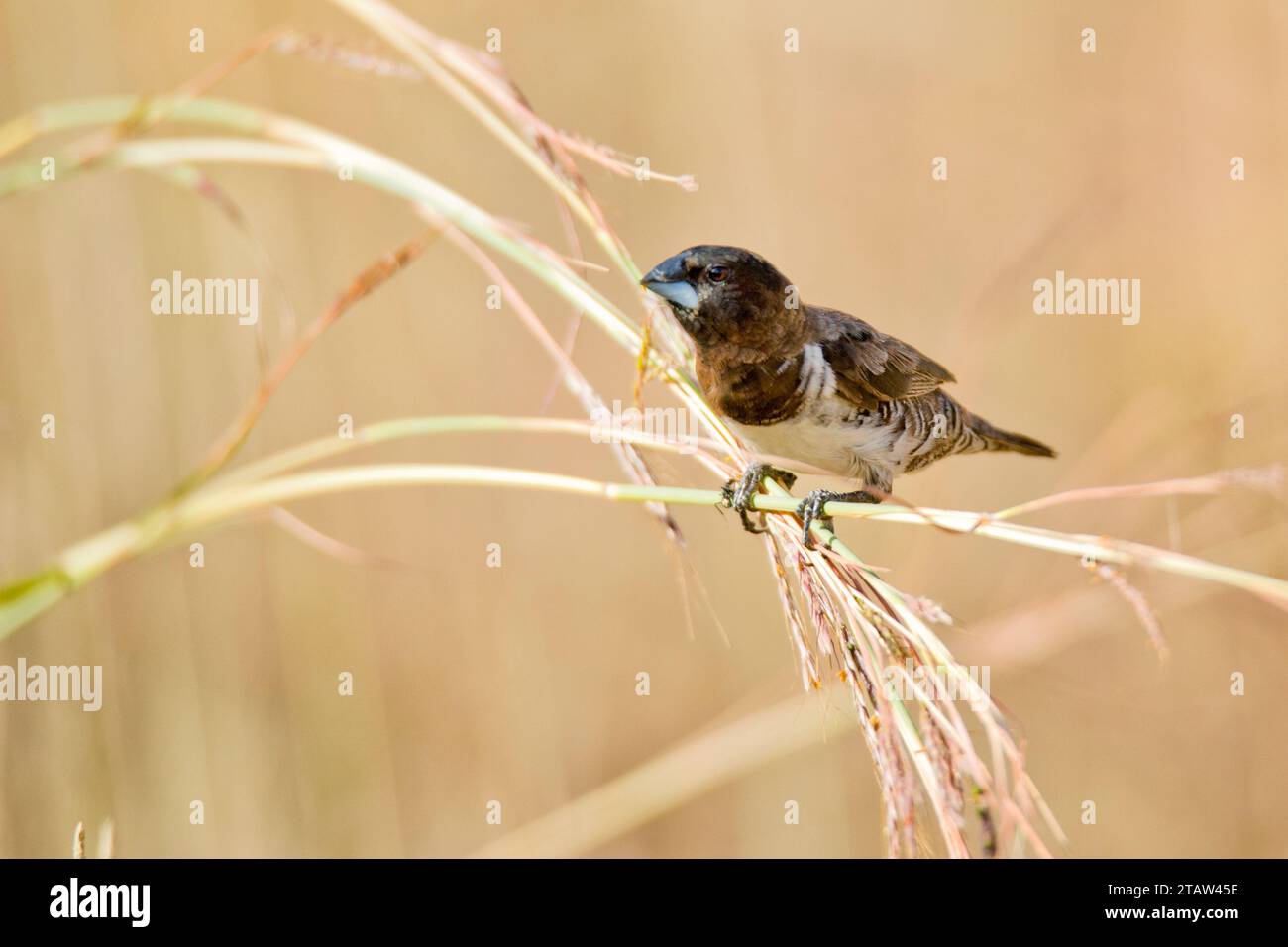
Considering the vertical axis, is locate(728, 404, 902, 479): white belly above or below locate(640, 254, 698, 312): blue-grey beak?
below

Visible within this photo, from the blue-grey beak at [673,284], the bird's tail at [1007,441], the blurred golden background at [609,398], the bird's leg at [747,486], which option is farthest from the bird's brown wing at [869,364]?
the bird's leg at [747,486]

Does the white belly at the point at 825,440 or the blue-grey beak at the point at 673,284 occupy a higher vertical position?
the blue-grey beak at the point at 673,284

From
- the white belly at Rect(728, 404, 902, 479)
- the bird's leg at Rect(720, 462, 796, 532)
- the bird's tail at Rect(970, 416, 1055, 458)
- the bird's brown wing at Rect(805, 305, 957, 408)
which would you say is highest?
the bird's brown wing at Rect(805, 305, 957, 408)

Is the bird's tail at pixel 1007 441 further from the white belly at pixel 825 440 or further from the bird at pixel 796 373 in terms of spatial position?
the white belly at pixel 825 440

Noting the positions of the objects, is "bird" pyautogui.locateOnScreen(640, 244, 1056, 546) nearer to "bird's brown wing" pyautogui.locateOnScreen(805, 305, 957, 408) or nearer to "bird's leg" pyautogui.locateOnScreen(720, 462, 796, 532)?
"bird's brown wing" pyautogui.locateOnScreen(805, 305, 957, 408)

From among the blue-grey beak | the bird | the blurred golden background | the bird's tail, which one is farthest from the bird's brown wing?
the blue-grey beak

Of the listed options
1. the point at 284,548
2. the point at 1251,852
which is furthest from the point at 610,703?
the point at 1251,852
